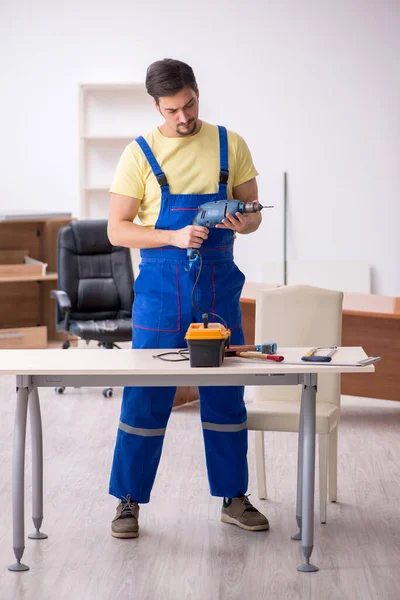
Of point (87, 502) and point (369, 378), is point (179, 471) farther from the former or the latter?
point (369, 378)

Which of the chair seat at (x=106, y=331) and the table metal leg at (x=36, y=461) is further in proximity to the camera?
the chair seat at (x=106, y=331)

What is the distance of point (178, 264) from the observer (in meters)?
3.27

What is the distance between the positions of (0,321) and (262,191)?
227cm

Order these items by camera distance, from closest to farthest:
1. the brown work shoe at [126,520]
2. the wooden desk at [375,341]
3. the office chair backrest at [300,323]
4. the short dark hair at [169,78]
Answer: the short dark hair at [169,78]
the brown work shoe at [126,520]
the office chair backrest at [300,323]
the wooden desk at [375,341]

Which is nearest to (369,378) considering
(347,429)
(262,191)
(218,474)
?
(347,429)

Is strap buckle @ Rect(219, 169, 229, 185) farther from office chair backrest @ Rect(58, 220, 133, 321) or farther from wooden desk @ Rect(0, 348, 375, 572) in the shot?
office chair backrest @ Rect(58, 220, 133, 321)

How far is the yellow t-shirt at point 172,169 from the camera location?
329 centimetres

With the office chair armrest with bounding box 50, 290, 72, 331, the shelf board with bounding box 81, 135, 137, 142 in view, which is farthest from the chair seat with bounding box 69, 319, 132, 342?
the shelf board with bounding box 81, 135, 137, 142

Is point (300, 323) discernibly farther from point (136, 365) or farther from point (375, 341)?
point (375, 341)

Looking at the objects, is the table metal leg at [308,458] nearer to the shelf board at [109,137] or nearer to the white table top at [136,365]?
the white table top at [136,365]

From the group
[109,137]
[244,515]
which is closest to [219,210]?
[244,515]

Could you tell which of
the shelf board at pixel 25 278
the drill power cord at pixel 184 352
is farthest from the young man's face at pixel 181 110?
the shelf board at pixel 25 278

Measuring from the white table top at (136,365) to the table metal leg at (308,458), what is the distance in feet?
0.35

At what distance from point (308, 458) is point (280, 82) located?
4.97m
